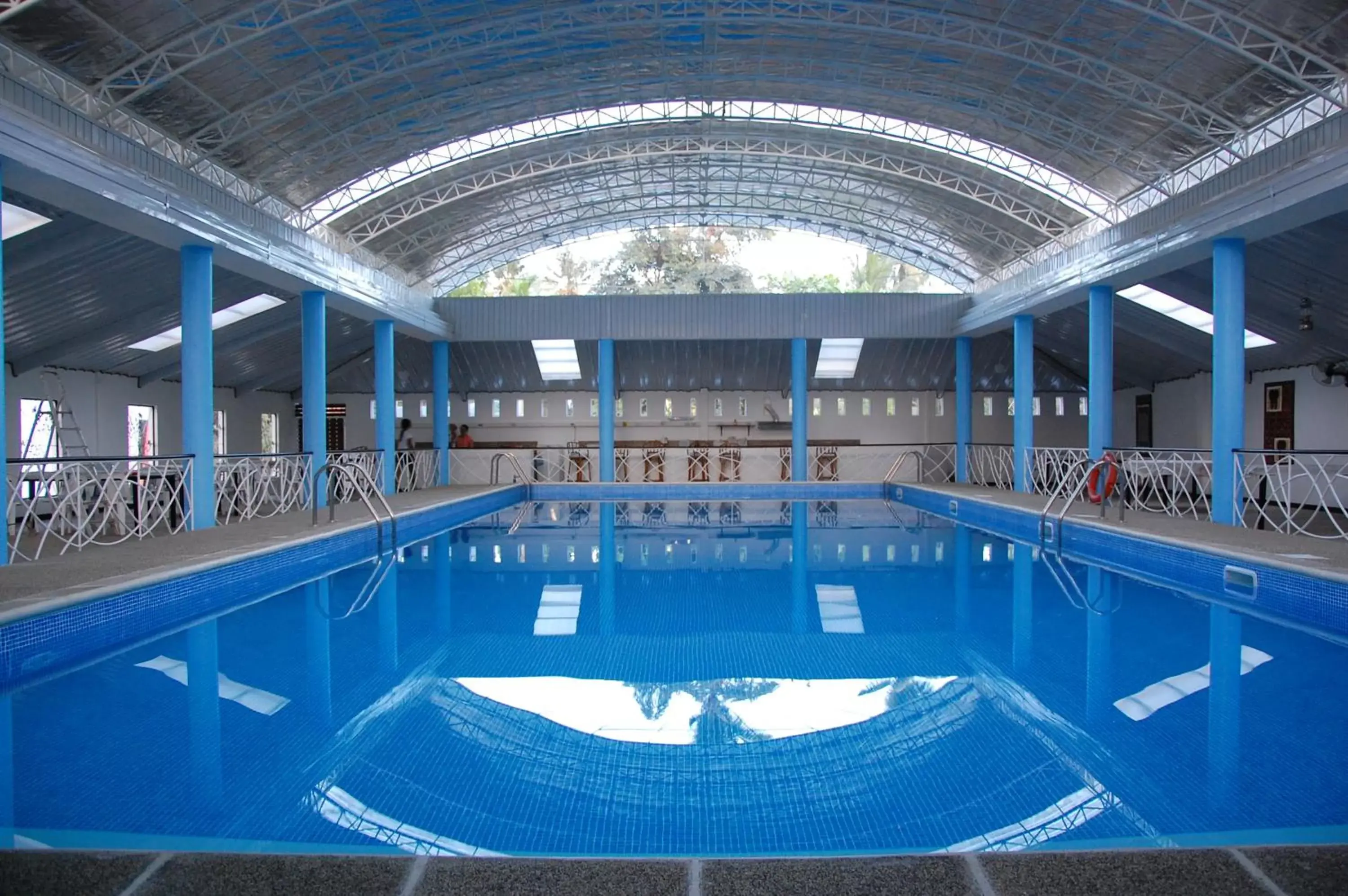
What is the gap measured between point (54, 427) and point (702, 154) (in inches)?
487

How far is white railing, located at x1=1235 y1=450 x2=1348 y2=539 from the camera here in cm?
923

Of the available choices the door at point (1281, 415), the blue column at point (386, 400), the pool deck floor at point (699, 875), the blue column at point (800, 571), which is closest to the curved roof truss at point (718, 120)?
the blue column at point (386, 400)

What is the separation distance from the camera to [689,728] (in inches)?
168

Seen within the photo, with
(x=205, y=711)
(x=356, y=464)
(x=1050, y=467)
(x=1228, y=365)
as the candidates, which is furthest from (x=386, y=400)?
(x=1228, y=365)

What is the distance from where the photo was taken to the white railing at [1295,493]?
9234 mm

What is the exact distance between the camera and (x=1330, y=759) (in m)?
3.74

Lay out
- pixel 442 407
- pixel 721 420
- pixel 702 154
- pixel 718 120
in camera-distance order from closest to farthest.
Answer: pixel 718 120 → pixel 702 154 → pixel 442 407 → pixel 721 420

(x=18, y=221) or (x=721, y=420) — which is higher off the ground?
(x=18, y=221)

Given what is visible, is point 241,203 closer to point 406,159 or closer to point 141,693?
point 406,159

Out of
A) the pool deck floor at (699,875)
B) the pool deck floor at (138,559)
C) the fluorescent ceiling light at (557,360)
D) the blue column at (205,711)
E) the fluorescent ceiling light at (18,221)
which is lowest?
the blue column at (205,711)

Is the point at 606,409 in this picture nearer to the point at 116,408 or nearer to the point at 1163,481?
the point at 116,408

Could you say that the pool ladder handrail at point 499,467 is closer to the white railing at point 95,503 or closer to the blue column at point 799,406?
the blue column at point 799,406

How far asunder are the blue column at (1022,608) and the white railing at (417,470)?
12.1 m

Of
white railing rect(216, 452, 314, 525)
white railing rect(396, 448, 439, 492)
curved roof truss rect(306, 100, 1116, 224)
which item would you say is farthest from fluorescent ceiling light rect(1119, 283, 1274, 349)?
white railing rect(216, 452, 314, 525)
